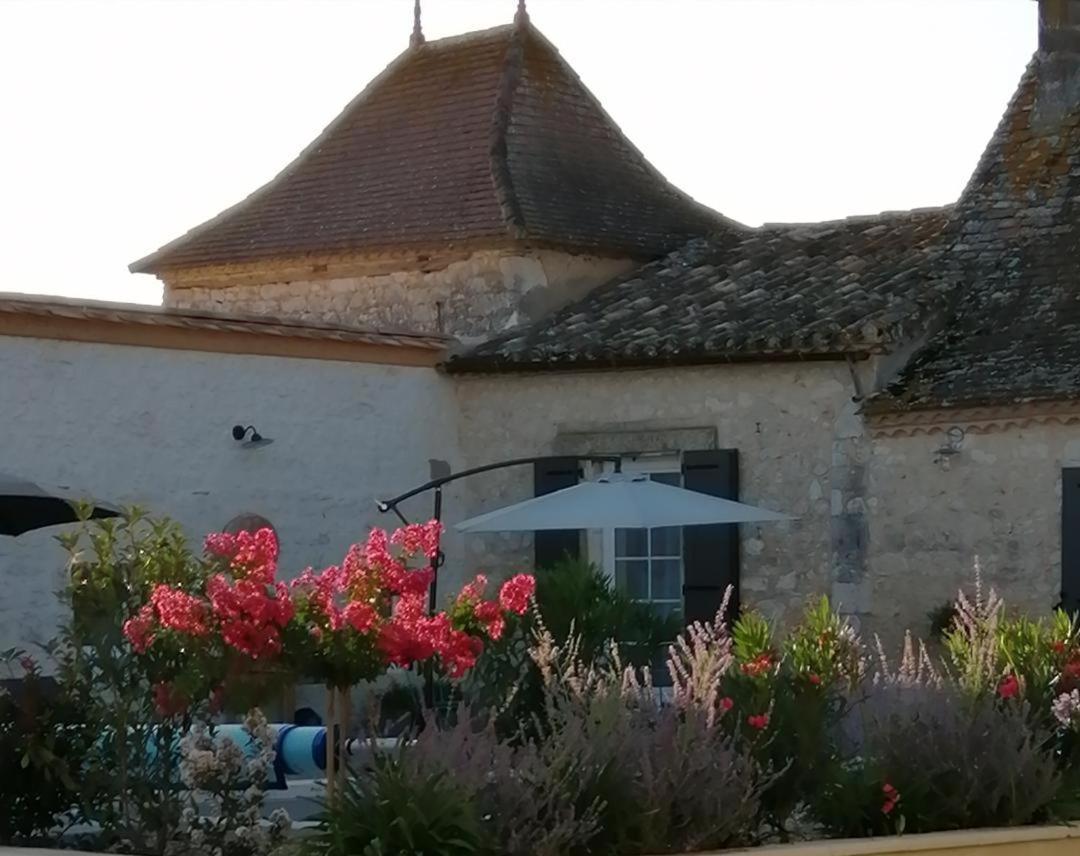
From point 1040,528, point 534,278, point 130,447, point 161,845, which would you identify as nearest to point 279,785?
point 161,845

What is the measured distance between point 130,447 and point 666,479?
4203mm

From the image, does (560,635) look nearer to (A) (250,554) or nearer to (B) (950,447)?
(A) (250,554)

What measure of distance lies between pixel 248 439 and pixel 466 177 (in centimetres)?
398

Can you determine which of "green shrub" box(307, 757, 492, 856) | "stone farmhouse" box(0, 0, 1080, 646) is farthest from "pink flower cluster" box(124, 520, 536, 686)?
"stone farmhouse" box(0, 0, 1080, 646)

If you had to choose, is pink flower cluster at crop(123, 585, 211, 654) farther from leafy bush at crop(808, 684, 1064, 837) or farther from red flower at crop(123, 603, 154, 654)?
leafy bush at crop(808, 684, 1064, 837)

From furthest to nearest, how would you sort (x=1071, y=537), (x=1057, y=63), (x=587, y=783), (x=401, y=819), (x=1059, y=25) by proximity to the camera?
(x=1059, y=25) → (x=1057, y=63) → (x=1071, y=537) → (x=587, y=783) → (x=401, y=819)

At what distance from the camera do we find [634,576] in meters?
17.2

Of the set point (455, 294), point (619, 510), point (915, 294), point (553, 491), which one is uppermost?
point (455, 294)

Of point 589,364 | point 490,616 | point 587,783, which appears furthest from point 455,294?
point 587,783

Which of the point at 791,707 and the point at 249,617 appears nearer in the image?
the point at 249,617

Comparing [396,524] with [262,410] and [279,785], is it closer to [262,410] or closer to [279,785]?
[262,410]

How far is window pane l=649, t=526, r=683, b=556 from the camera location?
55.7ft

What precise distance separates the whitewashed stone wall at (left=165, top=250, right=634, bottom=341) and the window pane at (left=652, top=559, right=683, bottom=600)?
2.44 m

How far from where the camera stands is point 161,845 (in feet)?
29.6
